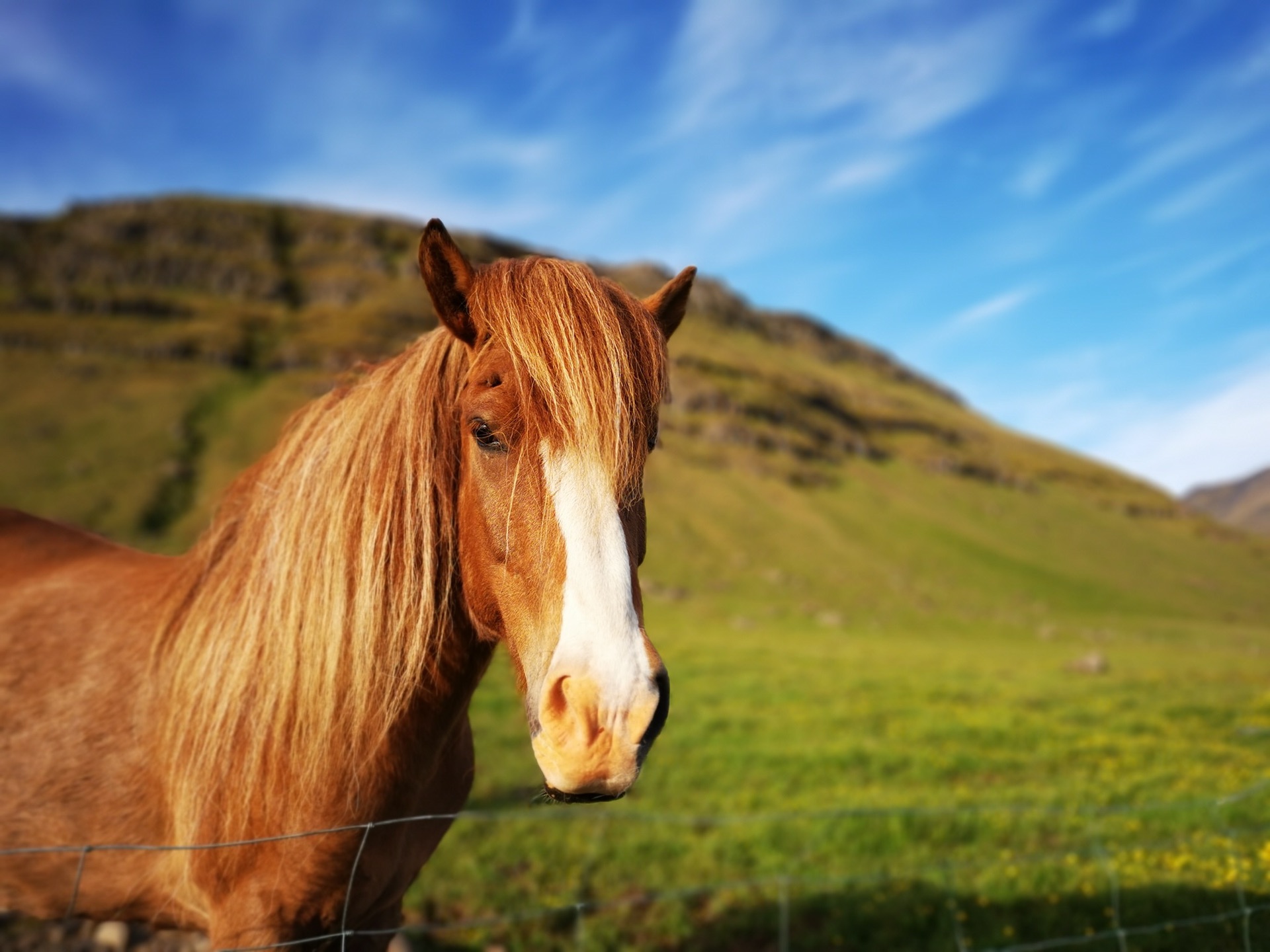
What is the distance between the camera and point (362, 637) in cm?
214

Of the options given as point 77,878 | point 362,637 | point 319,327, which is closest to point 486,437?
point 362,637

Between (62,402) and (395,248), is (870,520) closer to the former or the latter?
(62,402)

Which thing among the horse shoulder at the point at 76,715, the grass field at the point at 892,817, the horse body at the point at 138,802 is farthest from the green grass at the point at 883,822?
the horse shoulder at the point at 76,715

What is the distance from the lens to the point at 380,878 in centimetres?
227

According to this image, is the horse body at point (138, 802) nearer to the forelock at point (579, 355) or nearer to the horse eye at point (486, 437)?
the horse eye at point (486, 437)

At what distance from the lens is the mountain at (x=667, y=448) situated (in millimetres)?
48188

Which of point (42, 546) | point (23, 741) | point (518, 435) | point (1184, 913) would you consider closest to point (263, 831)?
point (23, 741)

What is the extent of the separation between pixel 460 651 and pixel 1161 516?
138m

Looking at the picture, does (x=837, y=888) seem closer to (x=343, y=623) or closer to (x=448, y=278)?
(x=343, y=623)

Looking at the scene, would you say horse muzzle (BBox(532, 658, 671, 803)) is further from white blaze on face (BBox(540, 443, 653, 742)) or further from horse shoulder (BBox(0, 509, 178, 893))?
horse shoulder (BBox(0, 509, 178, 893))

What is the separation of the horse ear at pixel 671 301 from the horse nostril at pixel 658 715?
4.08 feet

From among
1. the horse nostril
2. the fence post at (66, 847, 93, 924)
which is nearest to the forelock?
the horse nostril

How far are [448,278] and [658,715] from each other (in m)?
1.32

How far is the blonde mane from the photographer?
2031mm
